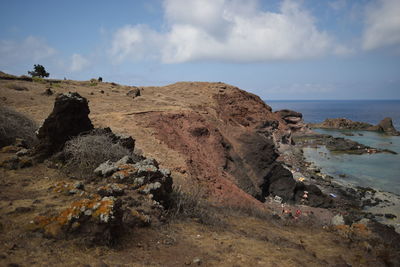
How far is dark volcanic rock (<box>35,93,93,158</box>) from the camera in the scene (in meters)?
9.02

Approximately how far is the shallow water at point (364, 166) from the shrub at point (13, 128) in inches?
1061

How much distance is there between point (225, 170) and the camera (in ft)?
58.7

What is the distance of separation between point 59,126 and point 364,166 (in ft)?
113

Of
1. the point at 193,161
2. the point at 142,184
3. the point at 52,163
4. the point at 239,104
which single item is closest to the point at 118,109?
the point at 193,161

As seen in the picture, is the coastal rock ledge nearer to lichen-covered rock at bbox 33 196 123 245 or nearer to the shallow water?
the shallow water

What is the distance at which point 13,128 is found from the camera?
1057 cm

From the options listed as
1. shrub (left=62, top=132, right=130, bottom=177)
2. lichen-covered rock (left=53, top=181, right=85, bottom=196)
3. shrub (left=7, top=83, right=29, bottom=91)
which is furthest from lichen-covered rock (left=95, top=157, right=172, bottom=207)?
shrub (left=7, top=83, right=29, bottom=91)

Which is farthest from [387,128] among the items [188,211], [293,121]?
[188,211]

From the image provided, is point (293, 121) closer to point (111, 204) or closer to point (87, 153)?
point (87, 153)

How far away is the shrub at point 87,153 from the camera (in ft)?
26.3

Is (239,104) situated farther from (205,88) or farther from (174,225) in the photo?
(174,225)

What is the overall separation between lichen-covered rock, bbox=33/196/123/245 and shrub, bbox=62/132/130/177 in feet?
8.90

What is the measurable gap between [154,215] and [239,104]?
28130 millimetres

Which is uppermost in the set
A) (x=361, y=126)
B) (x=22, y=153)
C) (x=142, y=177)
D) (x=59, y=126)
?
(x=59, y=126)
